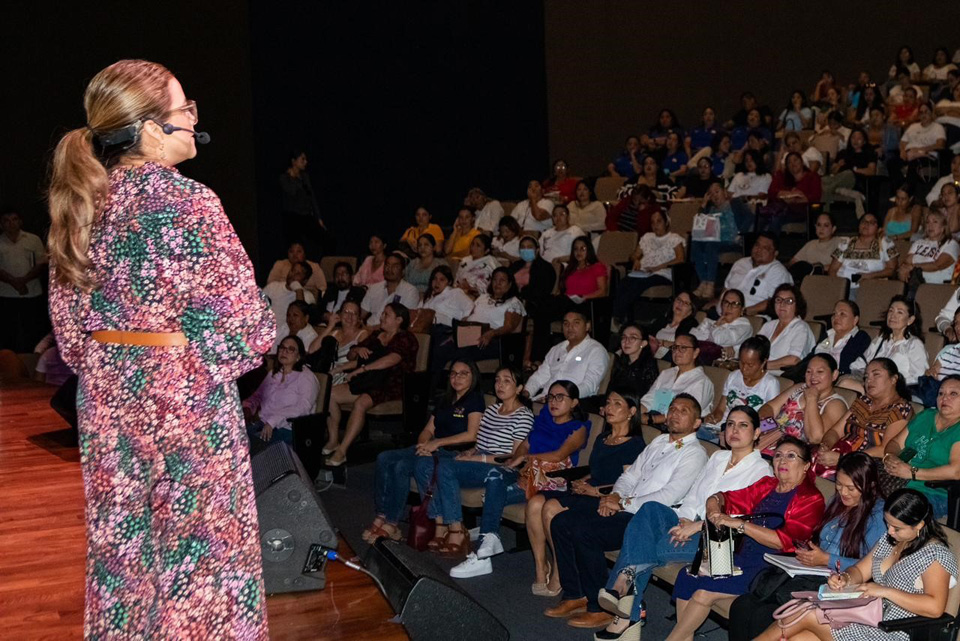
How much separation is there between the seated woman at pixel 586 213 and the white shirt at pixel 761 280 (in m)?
2.38

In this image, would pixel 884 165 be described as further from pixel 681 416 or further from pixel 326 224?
pixel 681 416

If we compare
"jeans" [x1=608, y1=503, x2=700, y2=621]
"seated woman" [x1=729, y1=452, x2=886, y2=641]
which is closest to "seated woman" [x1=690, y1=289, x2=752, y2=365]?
"jeans" [x1=608, y1=503, x2=700, y2=621]

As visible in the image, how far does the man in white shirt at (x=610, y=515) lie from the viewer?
15.4 feet

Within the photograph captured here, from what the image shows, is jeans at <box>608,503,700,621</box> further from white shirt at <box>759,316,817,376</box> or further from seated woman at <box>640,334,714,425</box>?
white shirt at <box>759,316,817,376</box>

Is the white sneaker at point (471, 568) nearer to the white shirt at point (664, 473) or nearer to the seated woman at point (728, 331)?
the white shirt at point (664, 473)

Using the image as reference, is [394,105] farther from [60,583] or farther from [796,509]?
[60,583]

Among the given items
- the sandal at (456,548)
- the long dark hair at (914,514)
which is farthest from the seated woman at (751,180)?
the long dark hair at (914,514)

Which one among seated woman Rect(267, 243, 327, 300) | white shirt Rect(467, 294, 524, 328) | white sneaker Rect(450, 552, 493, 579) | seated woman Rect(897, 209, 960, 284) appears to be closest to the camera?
white sneaker Rect(450, 552, 493, 579)

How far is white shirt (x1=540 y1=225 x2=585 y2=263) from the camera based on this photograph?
938 cm

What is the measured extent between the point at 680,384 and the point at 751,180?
457 centimetres

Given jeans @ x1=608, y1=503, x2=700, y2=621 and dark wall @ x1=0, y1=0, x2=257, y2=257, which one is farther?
dark wall @ x1=0, y1=0, x2=257, y2=257

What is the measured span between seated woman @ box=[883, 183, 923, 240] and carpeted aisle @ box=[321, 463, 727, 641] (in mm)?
4107

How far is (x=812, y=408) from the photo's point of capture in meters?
5.23

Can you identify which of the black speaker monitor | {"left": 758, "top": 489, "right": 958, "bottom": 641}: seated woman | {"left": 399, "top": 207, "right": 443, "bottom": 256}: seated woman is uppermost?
the black speaker monitor
